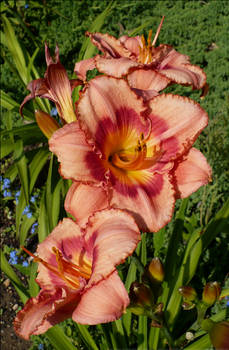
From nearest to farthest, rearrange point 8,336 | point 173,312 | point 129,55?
point 129,55 → point 173,312 → point 8,336

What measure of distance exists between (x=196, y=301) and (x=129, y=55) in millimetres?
736

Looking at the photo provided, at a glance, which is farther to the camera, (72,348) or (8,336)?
(8,336)

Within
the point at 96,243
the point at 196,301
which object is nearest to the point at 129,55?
the point at 96,243

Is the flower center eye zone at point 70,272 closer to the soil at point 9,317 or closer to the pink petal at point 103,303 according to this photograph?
the pink petal at point 103,303

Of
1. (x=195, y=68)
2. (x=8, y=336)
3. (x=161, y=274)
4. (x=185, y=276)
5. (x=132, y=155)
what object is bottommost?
(x=8, y=336)

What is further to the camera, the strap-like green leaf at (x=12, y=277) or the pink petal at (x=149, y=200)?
the strap-like green leaf at (x=12, y=277)

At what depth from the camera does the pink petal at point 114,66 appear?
844mm

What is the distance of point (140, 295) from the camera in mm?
943

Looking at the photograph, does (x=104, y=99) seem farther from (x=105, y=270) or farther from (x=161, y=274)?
(x=161, y=274)

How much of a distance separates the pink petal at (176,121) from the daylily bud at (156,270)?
32cm

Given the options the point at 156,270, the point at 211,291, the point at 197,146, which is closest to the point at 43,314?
the point at 156,270

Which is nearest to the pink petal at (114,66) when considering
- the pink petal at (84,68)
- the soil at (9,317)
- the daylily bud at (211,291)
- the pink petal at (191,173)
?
the pink petal at (84,68)

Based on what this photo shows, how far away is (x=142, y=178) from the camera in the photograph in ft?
2.89

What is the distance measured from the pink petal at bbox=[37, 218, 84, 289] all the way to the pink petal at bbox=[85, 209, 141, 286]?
10 centimetres
